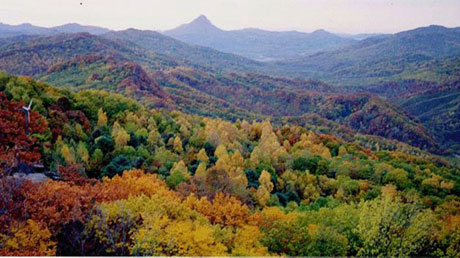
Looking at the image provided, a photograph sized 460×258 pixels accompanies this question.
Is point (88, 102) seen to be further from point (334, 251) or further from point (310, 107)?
point (310, 107)

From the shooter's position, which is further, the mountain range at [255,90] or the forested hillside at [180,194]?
the mountain range at [255,90]

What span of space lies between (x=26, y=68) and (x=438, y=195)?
102 metres

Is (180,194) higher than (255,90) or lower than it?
higher

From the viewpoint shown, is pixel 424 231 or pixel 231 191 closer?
pixel 424 231

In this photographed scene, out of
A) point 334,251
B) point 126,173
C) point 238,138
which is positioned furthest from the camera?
point 238,138

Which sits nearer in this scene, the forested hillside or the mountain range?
the forested hillside

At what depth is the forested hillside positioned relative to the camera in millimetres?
12859

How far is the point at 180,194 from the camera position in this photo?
18750 millimetres

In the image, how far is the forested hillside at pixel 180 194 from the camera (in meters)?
12.9

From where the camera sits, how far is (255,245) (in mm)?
14172

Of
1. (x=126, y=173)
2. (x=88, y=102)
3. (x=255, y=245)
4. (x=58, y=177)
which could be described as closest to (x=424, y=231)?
(x=255, y=245)

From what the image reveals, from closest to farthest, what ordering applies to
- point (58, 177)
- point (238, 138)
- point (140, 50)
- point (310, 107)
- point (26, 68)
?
point (58, 177)
point (238, 138)
point (26, 68)
point (310, 107)
point (140, 50)

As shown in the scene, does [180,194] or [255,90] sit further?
[255,90]

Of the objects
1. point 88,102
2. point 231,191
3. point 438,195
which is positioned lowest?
point 438,195
